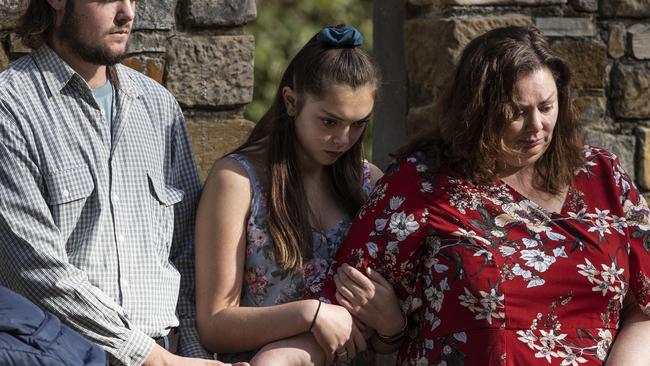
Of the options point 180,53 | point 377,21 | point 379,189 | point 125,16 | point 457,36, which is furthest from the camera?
point 377,21

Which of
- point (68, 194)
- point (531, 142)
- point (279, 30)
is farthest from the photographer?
point (279, 30)

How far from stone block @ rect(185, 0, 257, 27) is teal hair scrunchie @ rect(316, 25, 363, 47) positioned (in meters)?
0.43

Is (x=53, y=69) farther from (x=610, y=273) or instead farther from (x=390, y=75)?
(x=390, y=75)

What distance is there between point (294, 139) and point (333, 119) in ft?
0.50

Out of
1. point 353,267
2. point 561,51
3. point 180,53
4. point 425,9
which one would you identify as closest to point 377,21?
point 425,9

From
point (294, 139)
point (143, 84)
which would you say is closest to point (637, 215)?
point (294, 139)

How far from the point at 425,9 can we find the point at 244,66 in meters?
0.75

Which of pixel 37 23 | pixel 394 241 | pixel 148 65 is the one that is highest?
pixel 37 23

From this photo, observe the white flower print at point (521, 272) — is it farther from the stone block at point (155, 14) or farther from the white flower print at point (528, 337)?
the stone block at point (155, 14)

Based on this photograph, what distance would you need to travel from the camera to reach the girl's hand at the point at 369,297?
307cm

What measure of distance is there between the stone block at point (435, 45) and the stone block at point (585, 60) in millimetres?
154

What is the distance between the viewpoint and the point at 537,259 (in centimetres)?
306

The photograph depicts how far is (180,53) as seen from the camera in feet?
11.5

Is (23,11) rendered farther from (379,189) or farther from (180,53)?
(379,189)
